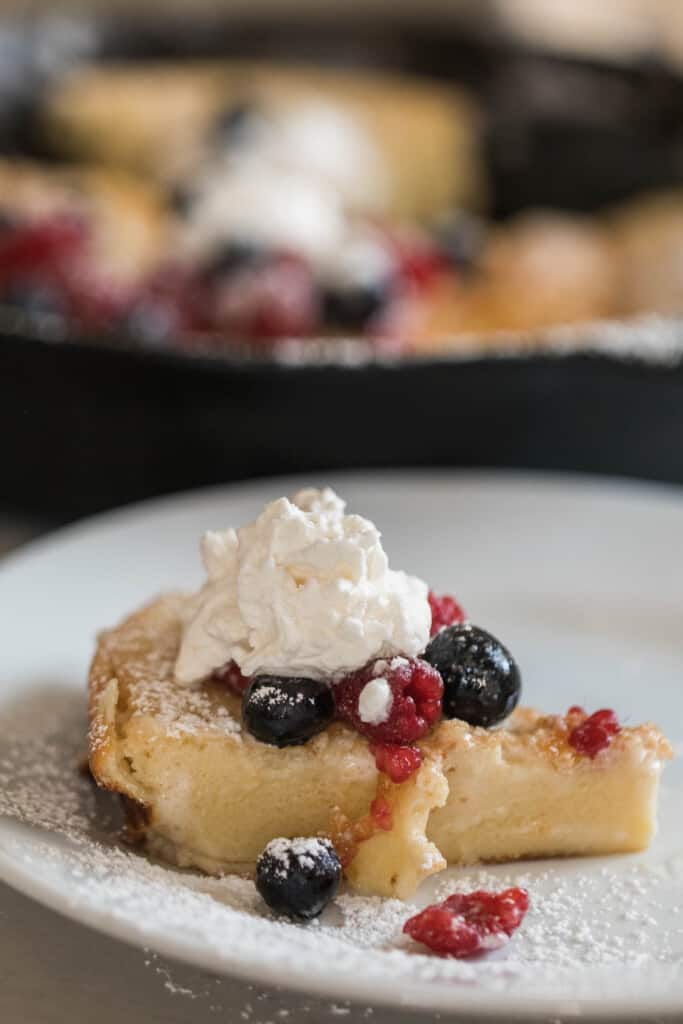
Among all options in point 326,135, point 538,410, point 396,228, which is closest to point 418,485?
point 538,410

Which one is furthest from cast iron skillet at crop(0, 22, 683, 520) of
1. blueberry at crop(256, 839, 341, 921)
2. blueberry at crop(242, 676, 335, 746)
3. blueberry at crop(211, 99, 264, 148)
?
blueberry at crop(211, 99, 264, 148)

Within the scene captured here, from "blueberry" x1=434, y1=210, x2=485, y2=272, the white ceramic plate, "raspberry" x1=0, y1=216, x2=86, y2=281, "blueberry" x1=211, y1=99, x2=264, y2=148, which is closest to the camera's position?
the white ceramic plate

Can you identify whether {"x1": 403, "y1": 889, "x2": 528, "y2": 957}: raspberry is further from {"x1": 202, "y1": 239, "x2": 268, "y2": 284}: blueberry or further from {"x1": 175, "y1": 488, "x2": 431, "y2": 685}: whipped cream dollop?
{"x1": 202, "y1": 239, "x2": 268, "y2": 284}: blueberry

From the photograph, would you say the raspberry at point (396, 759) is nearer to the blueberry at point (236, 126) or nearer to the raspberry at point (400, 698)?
the raspberry at point (400, 698)

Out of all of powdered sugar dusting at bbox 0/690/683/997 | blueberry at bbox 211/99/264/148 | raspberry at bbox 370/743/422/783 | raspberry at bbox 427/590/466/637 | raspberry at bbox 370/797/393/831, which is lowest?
powdered sugar dusting at bbox 0/690/683/997

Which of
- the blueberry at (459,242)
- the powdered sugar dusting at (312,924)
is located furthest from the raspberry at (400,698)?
the blueberry at (459,242)

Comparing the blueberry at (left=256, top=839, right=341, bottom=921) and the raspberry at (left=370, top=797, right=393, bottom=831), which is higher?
the raspberry at (left=370, top=797, right=393, bottom=831)
